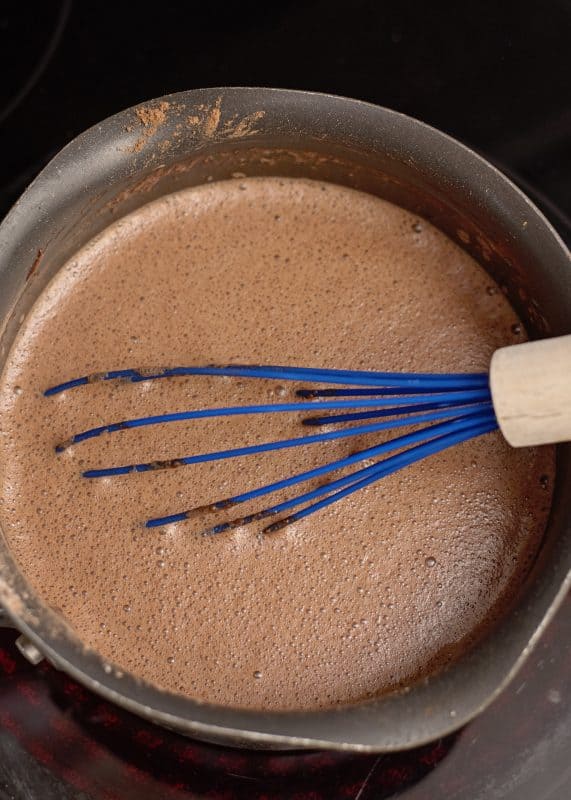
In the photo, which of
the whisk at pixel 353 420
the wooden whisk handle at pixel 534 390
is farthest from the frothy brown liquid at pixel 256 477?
the wooden whisk handle at pixel 534 390

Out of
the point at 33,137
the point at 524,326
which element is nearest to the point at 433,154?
the point at 524,326

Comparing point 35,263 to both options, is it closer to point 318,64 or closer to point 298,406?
point 298,406

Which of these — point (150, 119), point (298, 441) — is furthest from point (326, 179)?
point (298, 441)

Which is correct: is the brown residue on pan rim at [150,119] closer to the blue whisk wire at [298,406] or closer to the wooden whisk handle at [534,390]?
the blue whisk wire at [298,406]

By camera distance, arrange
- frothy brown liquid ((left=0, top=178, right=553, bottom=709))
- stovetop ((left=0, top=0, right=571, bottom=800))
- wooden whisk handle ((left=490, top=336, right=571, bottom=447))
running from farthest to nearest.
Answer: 1. stovetop ((left=0, top=0, right=571, bottom=800))
2. frothy brown liquid ((left=0, top=178, right=553, bottom=709))
3. wooden whisk handle ((left=490, top=336, right=571, bottom=447))

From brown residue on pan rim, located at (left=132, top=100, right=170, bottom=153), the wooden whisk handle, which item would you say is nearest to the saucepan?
brown residue on pan rim, located at (left=132, top=100, right=170, bottom=153)

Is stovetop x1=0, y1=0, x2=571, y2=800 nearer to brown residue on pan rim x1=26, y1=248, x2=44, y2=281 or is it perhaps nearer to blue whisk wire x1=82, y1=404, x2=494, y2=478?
brown residue on pan rim x1=26, y1=248, x2=44, y2=281
